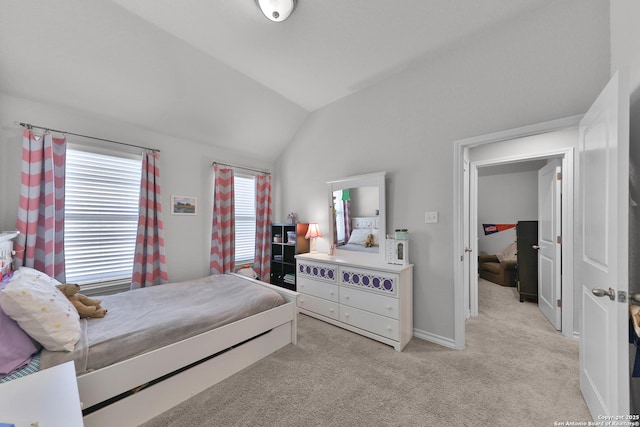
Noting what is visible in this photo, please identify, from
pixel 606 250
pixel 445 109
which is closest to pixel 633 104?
pixel 606 250

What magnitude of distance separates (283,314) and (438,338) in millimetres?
1591

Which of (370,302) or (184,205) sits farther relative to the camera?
(184,205)

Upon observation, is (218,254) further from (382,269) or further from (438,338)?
(438,338)

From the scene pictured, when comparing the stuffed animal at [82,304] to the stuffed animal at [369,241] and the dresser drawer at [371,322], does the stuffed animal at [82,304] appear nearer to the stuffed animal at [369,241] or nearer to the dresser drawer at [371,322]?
the dresser drawer at [371,322]

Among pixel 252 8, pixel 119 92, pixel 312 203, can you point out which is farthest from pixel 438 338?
pixel 119 92

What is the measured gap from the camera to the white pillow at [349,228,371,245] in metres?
3.13

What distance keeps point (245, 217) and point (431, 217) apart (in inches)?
111

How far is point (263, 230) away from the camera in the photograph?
4121 millimetres

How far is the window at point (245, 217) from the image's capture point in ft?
13.0

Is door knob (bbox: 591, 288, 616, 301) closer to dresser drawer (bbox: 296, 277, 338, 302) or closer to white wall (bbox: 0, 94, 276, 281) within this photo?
dresser drawer (bbox: 296, 277, 338, 302)

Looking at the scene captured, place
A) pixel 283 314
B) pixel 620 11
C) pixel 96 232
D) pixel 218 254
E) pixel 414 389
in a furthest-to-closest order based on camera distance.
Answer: pixel 218 254 < pixel 96 232 < pixel 283 314 < pixel 414 389 < pixel 620 11

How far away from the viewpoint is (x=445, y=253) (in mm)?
2494

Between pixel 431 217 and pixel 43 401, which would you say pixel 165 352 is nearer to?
pixel 43 401

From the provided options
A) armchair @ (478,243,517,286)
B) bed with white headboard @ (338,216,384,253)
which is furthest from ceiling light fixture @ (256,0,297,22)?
armchair @ (478,243,517,286)
